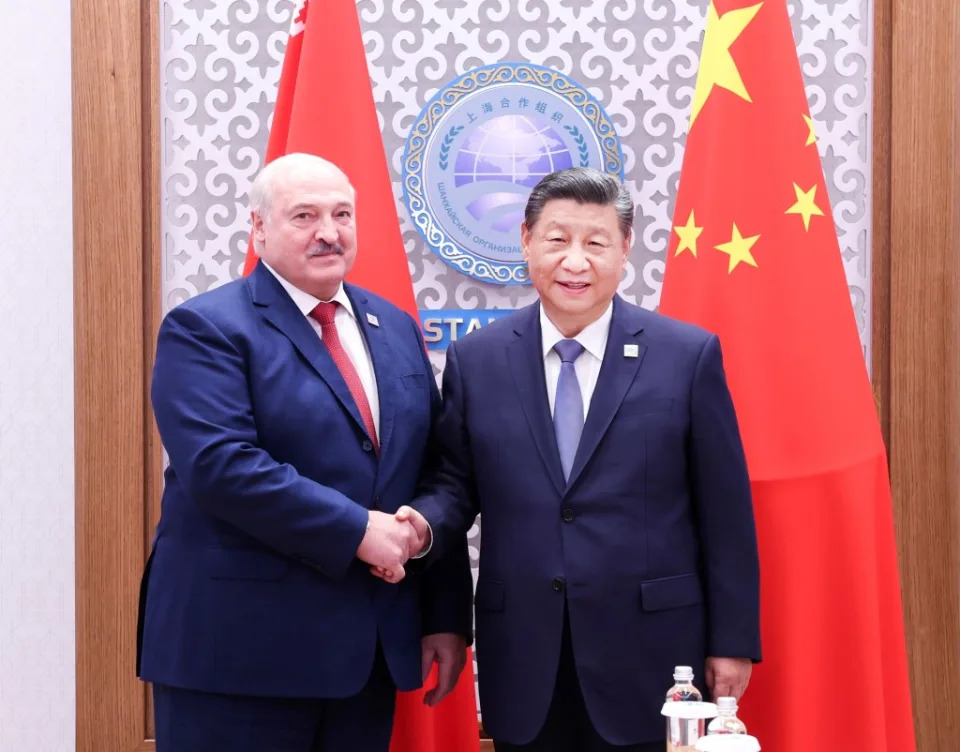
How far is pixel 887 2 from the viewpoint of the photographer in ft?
8.95

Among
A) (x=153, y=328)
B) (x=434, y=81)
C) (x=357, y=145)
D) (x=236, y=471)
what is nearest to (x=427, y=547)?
(x=236, y=471)

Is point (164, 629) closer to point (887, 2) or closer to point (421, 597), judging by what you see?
point (421, 597)

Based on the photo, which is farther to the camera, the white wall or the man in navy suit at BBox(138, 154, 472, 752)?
the white wall

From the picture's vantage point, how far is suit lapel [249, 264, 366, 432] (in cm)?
180

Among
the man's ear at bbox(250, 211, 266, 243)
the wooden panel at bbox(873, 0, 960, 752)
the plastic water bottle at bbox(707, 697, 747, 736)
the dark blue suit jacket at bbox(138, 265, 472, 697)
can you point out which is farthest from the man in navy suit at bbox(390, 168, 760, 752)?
the wooden panel at bbox(873, 0, 960, 752)

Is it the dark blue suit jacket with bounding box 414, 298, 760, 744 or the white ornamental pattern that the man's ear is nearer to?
the dark blue suit jacket with bounding box 414, 298, 760, 744

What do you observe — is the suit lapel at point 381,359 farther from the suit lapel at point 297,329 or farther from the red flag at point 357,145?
the red flag at point 357,145

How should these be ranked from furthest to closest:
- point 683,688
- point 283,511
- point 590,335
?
point 590,335
point 283,511
point 683,688

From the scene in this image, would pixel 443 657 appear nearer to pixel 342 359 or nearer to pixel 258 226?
pixel 342 359

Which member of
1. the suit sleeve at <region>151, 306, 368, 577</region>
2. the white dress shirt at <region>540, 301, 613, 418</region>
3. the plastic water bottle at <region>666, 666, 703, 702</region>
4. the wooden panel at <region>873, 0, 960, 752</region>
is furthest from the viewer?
the wooden panel at <region>873, 0, 960, 752</region>

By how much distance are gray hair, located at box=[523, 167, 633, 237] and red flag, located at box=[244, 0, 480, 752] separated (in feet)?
1.99

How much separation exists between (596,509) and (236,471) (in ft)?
2.03

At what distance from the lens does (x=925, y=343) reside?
270cm

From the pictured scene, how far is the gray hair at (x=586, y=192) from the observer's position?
6.07 feet
